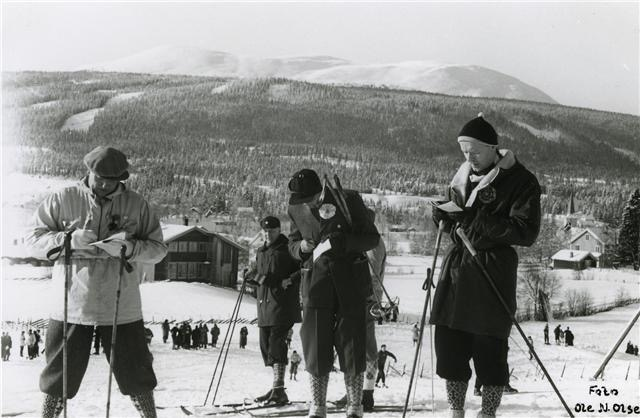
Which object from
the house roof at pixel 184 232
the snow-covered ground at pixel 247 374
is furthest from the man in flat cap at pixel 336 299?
the house roof at pixel 184 232

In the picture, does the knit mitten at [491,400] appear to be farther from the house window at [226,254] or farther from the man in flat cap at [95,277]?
the house window at [226,254]

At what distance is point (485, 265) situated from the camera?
3.89 meters

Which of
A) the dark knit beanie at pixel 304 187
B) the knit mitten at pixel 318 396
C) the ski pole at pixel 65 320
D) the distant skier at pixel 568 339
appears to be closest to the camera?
the ski pole at pixel 65 320

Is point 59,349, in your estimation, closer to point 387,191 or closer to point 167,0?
point 167,0

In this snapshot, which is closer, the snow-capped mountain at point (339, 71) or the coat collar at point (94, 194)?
the coat collar at point (94, 194)

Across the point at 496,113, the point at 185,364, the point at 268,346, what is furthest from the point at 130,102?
the point at 268,346

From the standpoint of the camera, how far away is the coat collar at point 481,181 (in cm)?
391

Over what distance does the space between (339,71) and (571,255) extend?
52.7ft

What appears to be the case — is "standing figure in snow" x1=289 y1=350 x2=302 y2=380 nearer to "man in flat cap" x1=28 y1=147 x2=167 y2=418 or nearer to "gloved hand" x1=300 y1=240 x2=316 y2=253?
"gloved hand" x1=300 y1=240 x2=316 y2=253

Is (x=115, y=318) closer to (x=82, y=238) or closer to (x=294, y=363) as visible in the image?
(x=82, y=238)

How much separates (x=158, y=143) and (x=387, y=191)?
10.4 m

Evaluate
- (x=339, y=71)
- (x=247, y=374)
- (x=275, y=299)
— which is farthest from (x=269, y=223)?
(x=339, y=71)

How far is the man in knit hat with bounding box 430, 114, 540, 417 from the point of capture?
3.83m

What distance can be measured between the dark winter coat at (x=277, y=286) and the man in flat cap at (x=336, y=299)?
1661 millimetres
